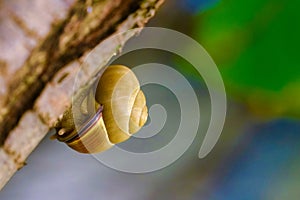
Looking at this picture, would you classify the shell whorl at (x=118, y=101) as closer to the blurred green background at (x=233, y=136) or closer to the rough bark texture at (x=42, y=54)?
the rough bark texture at (x=42, y=54)

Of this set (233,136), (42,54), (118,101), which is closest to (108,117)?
(118,101)

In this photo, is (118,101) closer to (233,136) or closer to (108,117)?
(108,117)

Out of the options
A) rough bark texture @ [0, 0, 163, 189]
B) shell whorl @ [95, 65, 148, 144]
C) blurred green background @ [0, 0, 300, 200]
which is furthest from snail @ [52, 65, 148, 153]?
blurred green background @ [0, 0, 300, 200]

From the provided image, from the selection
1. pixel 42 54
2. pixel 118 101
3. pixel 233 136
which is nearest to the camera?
pixel 42 54

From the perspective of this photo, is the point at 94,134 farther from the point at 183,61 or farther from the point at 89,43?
the point at 183,61

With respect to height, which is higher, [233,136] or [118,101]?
[118,101]

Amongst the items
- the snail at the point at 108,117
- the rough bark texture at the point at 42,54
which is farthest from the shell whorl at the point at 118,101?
the rough bark texture at the point at 42,54

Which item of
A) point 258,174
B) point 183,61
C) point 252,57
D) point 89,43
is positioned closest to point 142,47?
point 183,61
